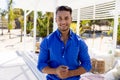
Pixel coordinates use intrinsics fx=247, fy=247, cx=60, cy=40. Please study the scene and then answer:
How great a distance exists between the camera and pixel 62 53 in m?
1.68

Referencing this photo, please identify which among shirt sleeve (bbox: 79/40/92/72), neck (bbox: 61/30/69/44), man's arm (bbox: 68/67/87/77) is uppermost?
neck (bbox: 61/30/69/44)

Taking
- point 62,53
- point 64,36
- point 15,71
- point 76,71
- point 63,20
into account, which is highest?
point 63,20

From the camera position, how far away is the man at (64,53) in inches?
65.9

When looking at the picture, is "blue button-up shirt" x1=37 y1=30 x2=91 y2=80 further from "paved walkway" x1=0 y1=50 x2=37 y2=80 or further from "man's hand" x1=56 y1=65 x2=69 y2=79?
"paved walkway" x1=0 y1=50 x2=37 y2=80

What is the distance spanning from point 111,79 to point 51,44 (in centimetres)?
260

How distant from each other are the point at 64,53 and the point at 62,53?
0.01m

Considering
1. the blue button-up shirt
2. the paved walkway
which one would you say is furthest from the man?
the paved walkway

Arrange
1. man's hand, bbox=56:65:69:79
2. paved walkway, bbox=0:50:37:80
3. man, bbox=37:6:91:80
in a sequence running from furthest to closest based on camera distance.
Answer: paved walkway, bbox=0:50:37:80 < man, bbox=37:6:91:80 < man's hand, bbox=56:65:69:79

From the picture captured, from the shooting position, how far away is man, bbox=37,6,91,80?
1.67m

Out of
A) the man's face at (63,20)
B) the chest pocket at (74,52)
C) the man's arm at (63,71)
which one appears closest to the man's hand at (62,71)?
the man's arm at (63,71)

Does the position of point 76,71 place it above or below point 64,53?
below

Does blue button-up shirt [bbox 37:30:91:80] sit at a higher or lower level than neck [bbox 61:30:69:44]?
lower

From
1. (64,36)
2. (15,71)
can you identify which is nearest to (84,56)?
(64,36)

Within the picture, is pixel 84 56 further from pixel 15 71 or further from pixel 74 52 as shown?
pixel 15 71
